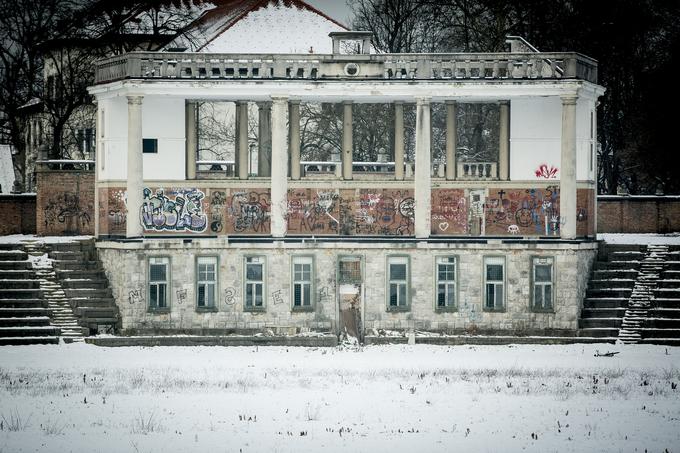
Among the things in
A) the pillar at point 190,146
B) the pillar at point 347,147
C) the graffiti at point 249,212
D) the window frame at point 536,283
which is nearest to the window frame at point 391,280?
the pillar at point 347,147

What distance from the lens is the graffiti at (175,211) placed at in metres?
45.8

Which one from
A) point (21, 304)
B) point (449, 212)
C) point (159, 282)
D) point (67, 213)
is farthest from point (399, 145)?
point (21, 304)

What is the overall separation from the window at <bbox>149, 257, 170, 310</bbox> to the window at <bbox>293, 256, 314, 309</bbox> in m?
3.99

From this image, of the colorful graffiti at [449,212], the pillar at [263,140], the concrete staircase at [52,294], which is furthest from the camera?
the pillar at [263,140]

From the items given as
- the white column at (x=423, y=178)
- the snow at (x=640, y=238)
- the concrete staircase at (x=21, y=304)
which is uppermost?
the white column at (x=423, y=178)

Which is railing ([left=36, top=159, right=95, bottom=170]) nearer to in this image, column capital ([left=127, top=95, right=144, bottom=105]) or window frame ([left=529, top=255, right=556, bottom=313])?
column capital ([left=127, top=95, right=144, bottom=105])

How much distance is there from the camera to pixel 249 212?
4606 centimetres

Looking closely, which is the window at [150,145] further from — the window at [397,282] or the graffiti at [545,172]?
the graffiti at [545,172]

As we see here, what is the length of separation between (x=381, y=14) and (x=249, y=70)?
85.0 feet

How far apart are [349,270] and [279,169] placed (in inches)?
153

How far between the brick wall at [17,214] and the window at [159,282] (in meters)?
10.6

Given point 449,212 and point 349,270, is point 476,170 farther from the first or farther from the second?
point 349,270

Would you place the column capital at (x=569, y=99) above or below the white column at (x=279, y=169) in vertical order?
above

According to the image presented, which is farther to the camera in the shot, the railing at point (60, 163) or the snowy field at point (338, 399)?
the railing at point (60, 163)
